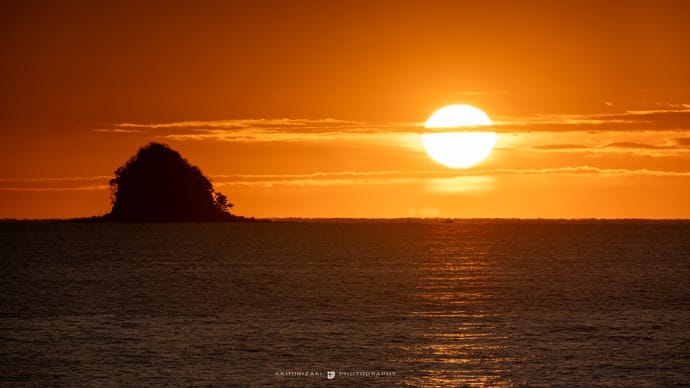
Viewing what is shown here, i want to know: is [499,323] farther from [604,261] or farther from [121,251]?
[121,251]

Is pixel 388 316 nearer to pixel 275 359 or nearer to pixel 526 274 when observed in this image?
pixel 275 359

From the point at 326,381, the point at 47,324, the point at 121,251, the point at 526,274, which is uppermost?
the point at 121,251

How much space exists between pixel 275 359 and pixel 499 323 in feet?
69.4

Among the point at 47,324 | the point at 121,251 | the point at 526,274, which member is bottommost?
the point at 47,324

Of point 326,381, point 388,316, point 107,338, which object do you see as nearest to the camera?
point 326,381

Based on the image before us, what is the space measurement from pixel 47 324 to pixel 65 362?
677 inches

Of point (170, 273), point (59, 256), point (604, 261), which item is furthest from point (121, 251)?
point (604, 261)

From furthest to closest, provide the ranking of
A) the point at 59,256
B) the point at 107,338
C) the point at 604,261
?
1. the point at 59,256
2. the point at 604,261
3. the point at 107,338

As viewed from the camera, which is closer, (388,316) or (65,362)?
(65,362)

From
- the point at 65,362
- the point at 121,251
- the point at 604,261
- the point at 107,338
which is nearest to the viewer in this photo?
the point at 65,362

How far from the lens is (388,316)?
76.7 meters

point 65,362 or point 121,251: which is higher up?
point 121,251

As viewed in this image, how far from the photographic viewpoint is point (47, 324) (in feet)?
235

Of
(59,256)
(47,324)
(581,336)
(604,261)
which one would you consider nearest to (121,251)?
(59,256)
